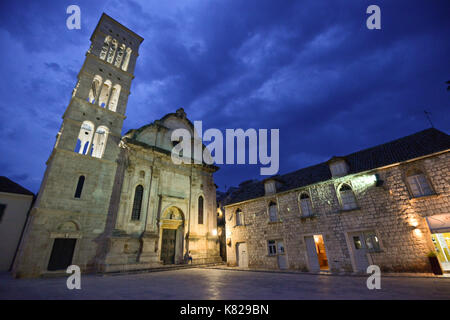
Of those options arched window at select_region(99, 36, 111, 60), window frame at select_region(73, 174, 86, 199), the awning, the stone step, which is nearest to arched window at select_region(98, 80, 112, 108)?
arched window at select_region(99, 36, 111, 60)

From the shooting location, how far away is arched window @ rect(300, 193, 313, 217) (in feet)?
48.9

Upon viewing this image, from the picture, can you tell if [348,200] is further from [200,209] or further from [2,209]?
[2,209]

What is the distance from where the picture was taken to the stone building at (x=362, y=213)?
420 inches

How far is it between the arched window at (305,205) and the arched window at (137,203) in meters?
14.0

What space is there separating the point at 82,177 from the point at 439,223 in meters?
24.5

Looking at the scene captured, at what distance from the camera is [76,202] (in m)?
15.3

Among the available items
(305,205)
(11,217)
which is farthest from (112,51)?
(305,205)

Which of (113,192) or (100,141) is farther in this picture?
(100,141)

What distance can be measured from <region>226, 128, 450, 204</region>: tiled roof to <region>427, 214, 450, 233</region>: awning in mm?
3446

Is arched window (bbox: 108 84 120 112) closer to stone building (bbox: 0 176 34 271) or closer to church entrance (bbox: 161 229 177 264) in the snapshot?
stone building (bbox: 0 176 34 271)

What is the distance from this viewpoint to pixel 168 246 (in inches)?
723

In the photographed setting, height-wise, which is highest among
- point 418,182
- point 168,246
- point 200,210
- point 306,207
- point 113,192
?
point 113,192
